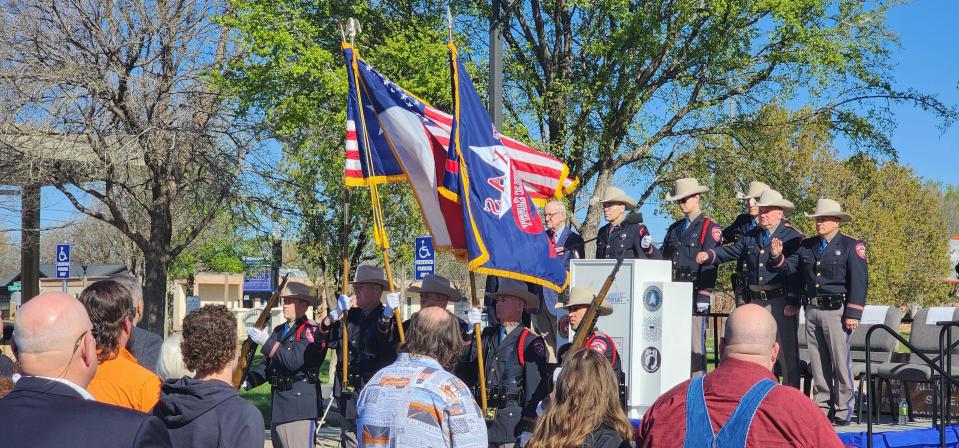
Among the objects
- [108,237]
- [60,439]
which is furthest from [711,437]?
[108,237]

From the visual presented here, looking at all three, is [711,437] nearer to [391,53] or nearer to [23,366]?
[23,366]

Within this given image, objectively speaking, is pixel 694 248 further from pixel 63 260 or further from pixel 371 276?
pixel 63 260

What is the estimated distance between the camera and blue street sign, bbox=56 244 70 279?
2214 centimetres

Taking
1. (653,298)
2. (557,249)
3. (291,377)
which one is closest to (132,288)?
(291,377)

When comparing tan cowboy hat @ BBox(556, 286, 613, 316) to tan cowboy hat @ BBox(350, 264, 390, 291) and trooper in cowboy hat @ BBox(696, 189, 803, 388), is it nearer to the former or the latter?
tan cowboy hat @ BBox(350, 264, 390, 291)

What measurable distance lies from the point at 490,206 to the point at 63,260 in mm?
17273

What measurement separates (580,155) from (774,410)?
45.0 ft

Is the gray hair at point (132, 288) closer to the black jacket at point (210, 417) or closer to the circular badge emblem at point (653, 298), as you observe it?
the black jacket at point (210, 417)

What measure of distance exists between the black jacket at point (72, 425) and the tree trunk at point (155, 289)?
52.4 feet

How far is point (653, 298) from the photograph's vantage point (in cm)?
928

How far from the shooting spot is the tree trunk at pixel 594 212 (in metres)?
17.6

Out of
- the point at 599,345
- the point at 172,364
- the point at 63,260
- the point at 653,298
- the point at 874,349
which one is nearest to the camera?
the point at 172,364

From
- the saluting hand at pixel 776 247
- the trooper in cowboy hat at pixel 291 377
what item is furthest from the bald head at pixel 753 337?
the saluting hand at pixel 776 247

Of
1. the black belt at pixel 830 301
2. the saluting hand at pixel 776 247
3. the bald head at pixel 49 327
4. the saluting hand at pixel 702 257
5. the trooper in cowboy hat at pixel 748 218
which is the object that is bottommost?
the black belt at pixel 830 301
